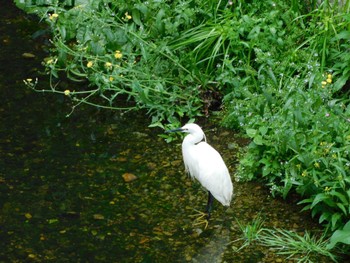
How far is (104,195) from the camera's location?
4984 millimetres

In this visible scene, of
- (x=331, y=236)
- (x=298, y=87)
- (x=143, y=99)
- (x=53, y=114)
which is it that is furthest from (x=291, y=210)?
(x=53, y=114)

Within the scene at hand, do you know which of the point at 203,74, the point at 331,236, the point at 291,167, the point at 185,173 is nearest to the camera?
the point at 331,236

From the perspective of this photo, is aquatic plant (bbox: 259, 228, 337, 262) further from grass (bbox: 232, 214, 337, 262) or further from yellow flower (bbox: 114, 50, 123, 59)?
yellow flower (bbox: 114, 50, 123, 59)

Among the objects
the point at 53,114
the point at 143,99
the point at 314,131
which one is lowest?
the point at 53,114

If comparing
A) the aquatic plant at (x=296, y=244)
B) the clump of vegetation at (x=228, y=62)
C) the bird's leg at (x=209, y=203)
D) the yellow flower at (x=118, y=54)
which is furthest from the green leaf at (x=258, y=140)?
the yellow flower at (x=118, y=54)

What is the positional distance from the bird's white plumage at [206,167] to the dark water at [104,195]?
22 centimetres

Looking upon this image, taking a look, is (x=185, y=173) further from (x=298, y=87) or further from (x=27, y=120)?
(x=27, y=120)

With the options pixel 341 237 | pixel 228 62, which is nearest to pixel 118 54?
pixel 228 62

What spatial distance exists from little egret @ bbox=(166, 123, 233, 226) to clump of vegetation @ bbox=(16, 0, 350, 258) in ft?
1.00

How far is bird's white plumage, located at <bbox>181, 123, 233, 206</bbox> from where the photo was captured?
464cm

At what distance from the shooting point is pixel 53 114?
585cm

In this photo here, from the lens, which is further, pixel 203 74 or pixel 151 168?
pixel 203 74

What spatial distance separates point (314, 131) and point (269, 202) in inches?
20.9

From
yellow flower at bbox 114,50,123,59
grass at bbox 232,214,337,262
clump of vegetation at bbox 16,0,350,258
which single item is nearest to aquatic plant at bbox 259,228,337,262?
grass at bbox 232,214,337,262
